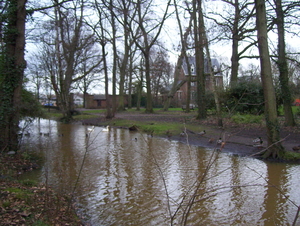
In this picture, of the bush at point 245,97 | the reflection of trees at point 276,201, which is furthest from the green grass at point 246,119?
the reflection of trees at point 276,201

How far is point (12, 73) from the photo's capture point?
33.4ft

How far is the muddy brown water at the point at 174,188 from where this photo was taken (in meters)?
5.49

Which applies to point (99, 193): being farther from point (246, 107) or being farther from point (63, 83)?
point (63, 83)

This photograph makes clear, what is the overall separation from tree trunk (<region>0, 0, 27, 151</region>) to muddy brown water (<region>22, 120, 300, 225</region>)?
73.1 inches

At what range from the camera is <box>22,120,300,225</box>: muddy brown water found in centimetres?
549

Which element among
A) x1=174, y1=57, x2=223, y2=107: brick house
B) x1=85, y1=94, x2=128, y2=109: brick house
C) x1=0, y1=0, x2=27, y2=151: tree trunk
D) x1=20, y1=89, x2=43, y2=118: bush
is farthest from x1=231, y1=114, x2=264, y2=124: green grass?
x1=85, y1=94, x2=128, y2=109: brick house

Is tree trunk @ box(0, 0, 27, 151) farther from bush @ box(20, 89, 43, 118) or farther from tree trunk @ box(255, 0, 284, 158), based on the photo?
tree trunk @ box(255, 0, 284, 158)

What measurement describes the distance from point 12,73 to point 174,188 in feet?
23.1

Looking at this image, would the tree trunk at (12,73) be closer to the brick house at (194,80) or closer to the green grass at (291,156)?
the green grass at (291,156)

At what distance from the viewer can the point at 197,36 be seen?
1909 cm

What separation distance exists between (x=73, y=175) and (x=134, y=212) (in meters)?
3.29

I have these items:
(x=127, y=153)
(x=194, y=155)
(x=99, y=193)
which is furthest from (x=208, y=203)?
(x=127, y=153)

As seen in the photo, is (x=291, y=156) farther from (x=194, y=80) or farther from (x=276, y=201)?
(x=194, y=80)

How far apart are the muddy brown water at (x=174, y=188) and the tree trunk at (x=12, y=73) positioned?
1856 millimetres
